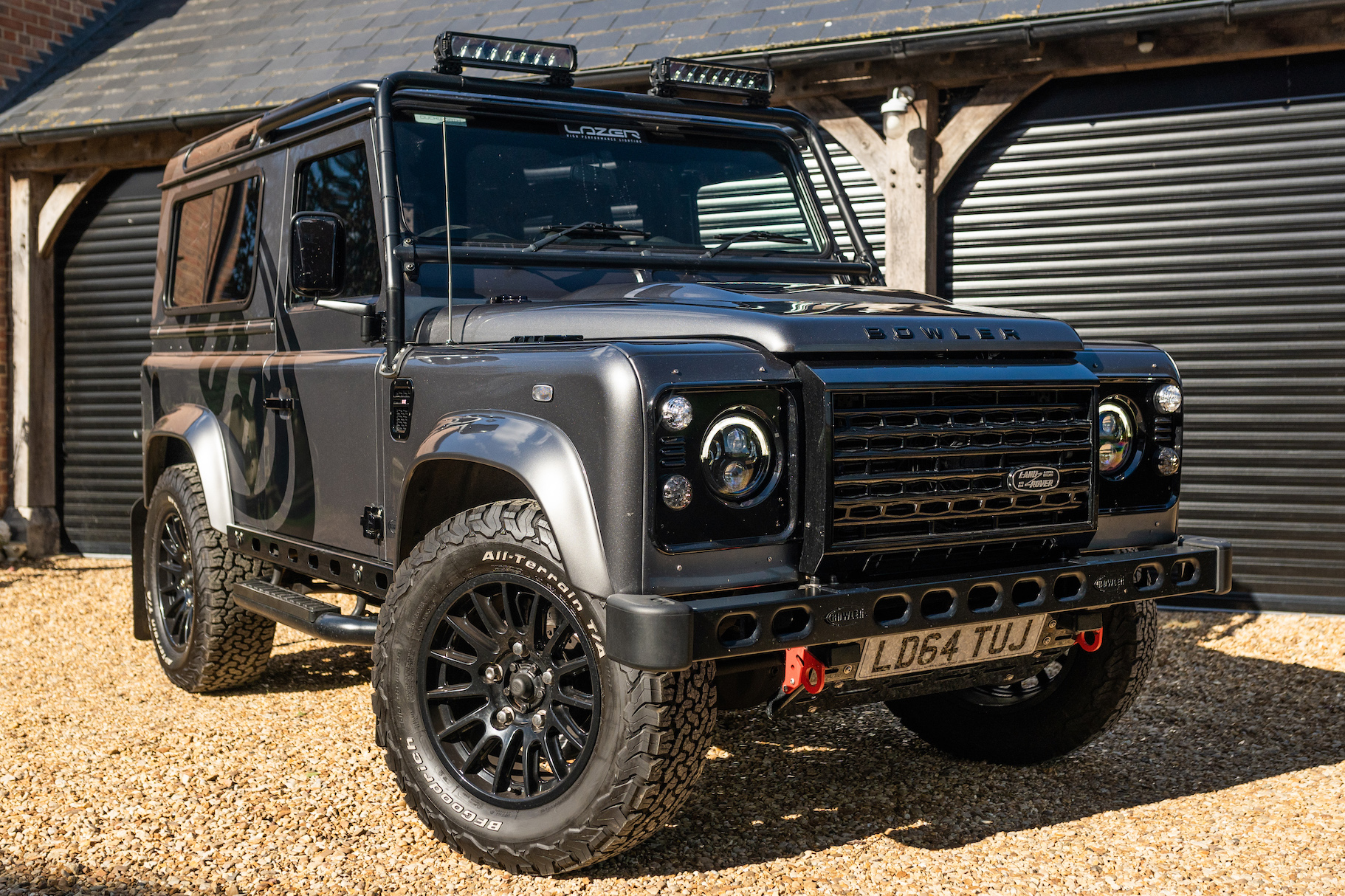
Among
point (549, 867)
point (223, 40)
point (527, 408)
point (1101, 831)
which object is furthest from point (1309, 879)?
point (223, 40)

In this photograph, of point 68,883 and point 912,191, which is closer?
→ point 68,883

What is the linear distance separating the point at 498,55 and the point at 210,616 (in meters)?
2.58

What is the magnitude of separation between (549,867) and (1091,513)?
67.4 inches

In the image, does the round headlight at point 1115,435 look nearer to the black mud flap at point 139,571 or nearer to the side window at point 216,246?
the side window at point 216,246

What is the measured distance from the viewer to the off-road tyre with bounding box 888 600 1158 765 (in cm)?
389

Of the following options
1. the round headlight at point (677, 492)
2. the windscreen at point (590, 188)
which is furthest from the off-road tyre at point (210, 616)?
the round headlight at point (677, 492)

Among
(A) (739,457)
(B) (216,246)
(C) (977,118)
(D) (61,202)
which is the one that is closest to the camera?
(A) (739,457)

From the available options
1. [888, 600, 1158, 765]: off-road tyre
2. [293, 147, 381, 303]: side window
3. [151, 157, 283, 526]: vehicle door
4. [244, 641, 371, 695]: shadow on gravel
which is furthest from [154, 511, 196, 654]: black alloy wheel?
[888, 600, 1158, 765]: off-road tyre

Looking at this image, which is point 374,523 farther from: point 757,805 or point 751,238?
point 751,238

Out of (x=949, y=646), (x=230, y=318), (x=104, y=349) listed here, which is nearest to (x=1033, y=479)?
(x=949, y=646)

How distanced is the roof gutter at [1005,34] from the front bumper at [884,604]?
4.18 meters

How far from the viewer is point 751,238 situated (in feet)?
14.2

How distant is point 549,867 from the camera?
3.12m

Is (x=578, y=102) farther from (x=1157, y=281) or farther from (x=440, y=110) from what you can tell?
(x=1157, y=281)
